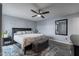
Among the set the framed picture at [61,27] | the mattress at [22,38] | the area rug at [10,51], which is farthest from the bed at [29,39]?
the framed picture at [61,27]

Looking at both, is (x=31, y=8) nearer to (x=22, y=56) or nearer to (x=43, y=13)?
(x=43, y=13)

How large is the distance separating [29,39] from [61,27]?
61 cm

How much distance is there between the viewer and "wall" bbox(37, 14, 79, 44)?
1.89m

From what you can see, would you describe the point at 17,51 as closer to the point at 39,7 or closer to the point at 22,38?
the point at 22,38

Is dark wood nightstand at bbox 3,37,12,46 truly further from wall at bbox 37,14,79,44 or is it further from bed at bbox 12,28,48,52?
wall at bbox 37,14,79,44

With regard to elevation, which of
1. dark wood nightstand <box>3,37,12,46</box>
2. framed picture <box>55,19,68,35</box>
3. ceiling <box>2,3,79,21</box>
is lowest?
dark wood nightstand <box>3,37,12,46</box>

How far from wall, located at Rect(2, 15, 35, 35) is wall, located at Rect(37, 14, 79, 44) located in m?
0.19

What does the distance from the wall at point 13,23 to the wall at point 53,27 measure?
19 cm

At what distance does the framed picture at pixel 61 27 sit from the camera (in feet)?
6.30

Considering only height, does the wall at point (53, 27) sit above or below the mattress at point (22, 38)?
above

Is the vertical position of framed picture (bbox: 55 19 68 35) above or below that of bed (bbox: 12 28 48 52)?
above

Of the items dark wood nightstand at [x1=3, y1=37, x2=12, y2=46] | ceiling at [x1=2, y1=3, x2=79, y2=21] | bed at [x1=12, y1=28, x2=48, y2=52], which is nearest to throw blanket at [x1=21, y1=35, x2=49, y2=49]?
bed at [x1=12, y1=28, x2=48, y2=52]

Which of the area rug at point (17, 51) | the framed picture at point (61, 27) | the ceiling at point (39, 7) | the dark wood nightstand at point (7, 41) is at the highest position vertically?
the ceiling at point (39, 7)

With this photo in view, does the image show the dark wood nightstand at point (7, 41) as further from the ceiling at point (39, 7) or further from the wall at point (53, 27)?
the wall at point (53, 27)
